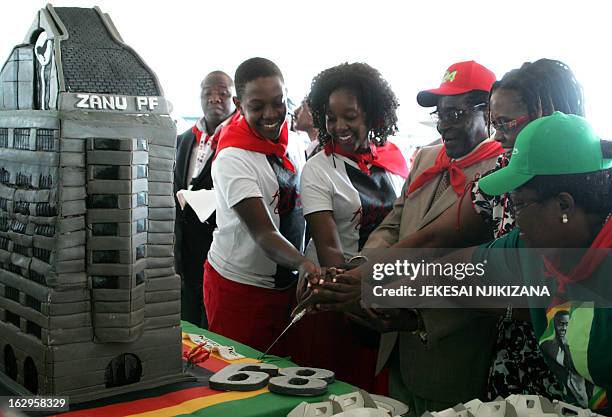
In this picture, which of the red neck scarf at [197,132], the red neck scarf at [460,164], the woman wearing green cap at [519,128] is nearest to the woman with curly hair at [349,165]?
Result: the red neck scarf at [460,164]

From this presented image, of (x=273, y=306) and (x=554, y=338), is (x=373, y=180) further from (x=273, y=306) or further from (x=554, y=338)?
(x=554, y=338)

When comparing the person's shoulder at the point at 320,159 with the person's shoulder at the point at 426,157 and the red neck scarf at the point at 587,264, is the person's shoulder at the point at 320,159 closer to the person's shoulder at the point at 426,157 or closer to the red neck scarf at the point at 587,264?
the person's shoulder at the point at 426,157

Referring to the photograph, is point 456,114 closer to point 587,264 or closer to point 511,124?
point 511,124

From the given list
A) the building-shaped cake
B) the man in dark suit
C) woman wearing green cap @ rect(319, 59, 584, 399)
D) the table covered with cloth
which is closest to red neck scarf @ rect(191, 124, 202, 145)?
the man in dark suit

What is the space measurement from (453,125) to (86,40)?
97 centimetres

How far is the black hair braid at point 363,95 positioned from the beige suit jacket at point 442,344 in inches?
14.7

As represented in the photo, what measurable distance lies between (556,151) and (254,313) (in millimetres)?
1213

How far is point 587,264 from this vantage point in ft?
4.22

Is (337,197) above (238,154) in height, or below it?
below

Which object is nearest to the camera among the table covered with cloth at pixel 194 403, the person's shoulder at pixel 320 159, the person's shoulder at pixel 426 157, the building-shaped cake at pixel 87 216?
the table covered with cloth at pixel 194 403

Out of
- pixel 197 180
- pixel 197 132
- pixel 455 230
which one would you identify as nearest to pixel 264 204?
pixel 455 230

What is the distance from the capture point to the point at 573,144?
51.9 inches

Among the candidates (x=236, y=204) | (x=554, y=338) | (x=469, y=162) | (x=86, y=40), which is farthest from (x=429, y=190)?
(x=86, y=40)

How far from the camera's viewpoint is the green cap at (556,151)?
1.31 metres
